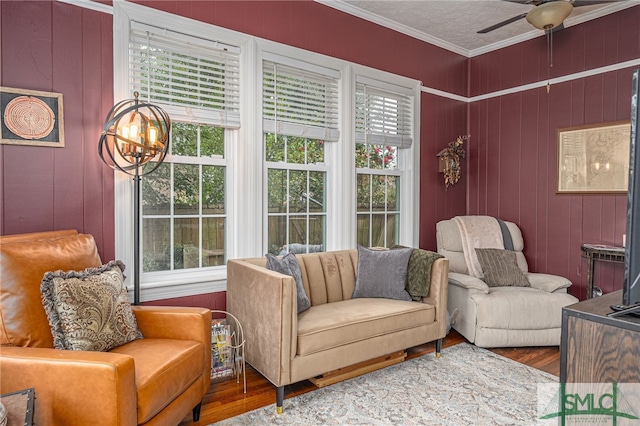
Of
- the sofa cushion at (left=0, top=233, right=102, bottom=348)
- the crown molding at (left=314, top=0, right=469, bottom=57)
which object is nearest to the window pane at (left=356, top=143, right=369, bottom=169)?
the crown molding at (left=314, top=0, right=469, bottom=57)

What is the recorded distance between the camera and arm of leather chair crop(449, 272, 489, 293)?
3.32 m

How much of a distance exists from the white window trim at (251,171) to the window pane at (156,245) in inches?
3.2

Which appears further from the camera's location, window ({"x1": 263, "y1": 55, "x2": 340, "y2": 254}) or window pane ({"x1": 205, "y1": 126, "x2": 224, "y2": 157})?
window ({"x1": 263, "y1": 55, "x2": 340, "y2": 254})

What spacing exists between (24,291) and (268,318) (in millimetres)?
1230

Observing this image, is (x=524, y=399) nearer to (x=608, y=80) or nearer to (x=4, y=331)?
(x=4, y=331)

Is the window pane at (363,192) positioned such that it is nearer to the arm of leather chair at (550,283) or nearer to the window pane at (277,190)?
the window pane at (277,190)

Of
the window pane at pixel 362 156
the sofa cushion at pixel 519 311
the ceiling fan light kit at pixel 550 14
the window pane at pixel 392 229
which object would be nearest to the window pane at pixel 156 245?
the window pane at pixel 362 156

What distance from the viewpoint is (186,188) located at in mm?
2943

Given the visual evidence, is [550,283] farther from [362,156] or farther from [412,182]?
[362,156]

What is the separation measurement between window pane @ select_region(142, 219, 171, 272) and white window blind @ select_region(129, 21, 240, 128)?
793mm

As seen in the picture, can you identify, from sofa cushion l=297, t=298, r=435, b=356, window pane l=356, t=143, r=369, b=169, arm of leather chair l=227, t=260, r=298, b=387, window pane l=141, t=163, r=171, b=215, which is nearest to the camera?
arm of leather chair l=227, t=260, r=298, b=387

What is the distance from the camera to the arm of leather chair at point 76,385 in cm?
151

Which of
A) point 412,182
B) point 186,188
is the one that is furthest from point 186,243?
point 412,182

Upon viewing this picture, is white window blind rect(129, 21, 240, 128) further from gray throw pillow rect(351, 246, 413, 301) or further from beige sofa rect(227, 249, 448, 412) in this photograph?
gray throw pillow rect(351, 246, 413, 301)
